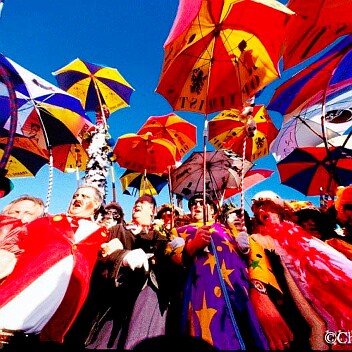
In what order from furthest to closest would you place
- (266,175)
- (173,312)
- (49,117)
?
(266,175) → (49,117) → (173,312)

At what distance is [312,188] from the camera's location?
22.6 ft

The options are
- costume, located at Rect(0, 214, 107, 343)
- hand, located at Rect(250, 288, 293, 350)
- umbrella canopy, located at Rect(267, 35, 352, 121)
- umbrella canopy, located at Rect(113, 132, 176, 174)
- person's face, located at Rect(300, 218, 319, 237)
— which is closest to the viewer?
costume, located at Rect(0, 214, 107, 343)

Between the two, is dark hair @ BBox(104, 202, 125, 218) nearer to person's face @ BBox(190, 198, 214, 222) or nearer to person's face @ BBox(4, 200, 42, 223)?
person's face @ BBox(190, 198, 214, 222)

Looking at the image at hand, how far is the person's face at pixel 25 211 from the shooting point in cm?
244

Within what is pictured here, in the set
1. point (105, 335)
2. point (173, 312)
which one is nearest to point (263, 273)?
point (173, 312)

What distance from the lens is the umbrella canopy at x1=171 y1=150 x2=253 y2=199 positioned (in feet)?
18.8

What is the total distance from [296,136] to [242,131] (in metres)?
2.78

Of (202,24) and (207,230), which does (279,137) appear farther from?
(207,230)

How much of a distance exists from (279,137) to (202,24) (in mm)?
3361

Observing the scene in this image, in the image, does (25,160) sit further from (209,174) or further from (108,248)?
(108,248)

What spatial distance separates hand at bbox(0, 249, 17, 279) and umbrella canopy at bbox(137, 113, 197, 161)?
22.1 feet

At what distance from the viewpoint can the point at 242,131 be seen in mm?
8672

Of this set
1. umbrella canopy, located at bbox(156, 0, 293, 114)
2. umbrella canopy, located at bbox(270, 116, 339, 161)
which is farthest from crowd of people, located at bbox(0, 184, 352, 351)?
umbrella canopy, located at bbox(270, 116, 339, 161)

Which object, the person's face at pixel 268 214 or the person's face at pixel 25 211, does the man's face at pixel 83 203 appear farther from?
the person's face at pixel 268 214
